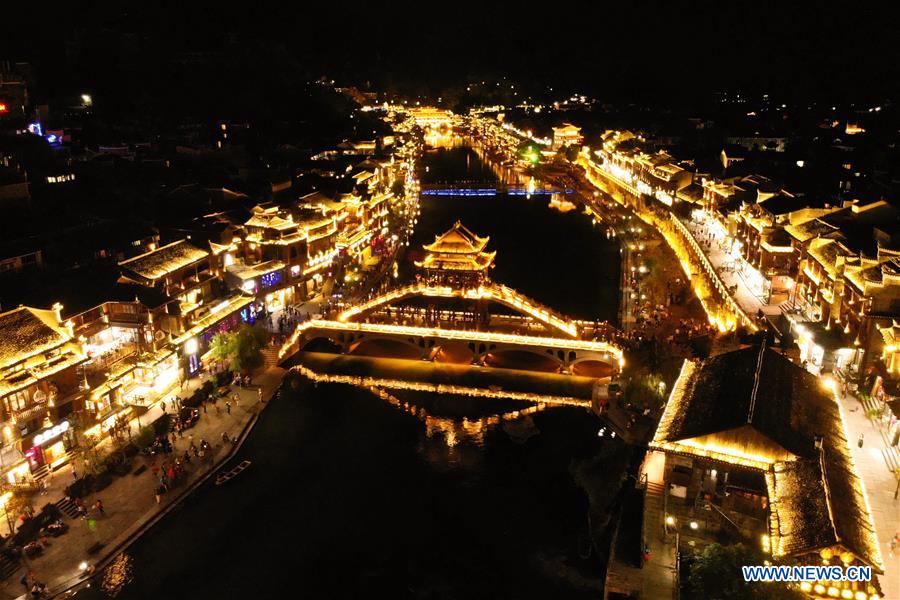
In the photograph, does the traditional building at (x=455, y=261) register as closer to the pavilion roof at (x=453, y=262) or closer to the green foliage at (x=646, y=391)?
the pavilion roof at (x=453, y=262)

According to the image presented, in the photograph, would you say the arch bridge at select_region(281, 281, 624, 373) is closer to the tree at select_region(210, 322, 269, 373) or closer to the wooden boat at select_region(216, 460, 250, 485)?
the tree at select_region(210, 322, 269, 373)

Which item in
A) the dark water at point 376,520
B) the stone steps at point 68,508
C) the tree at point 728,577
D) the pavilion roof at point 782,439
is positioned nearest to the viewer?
the tree at point 728,577

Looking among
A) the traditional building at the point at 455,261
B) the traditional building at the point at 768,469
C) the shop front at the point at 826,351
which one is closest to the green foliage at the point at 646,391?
the traditional building at the point at 768,469

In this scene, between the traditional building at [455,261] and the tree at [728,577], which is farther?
the traditional building at [455,261]

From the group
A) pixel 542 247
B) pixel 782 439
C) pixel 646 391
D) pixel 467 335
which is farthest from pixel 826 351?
pixel 542 247

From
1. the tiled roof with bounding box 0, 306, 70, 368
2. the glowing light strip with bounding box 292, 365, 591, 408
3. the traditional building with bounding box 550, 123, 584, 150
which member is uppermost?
the traditional building with bounding box 550, 123, 584, 150

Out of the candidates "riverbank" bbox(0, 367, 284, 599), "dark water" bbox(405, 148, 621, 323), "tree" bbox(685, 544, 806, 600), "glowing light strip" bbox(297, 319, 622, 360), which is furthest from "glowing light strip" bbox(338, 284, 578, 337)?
"tree" bbox(685, 544, 806, 600)
